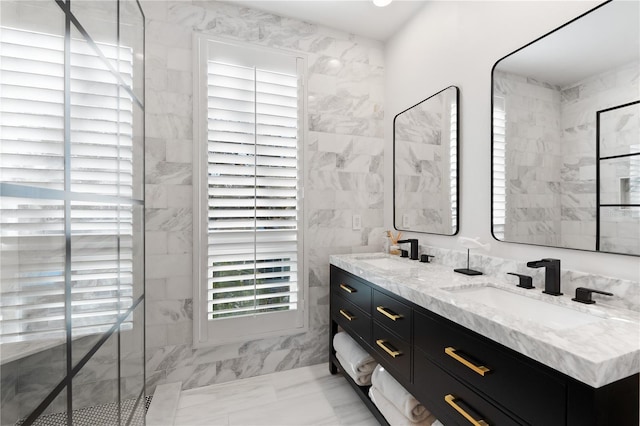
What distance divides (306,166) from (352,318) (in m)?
1.15

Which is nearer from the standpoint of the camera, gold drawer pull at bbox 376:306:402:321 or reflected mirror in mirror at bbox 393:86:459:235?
gold drawer pull at bbox 376:306:402:321

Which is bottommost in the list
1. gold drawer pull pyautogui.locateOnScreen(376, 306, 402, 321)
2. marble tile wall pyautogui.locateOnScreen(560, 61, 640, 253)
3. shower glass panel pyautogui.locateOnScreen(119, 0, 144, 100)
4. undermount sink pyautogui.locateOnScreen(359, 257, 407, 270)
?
gold drawer pull pyautogui.locateOnScreen(376, 306, 402, 321)

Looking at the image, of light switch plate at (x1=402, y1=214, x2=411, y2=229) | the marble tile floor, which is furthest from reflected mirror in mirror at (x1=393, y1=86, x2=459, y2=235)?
the marble tile floor

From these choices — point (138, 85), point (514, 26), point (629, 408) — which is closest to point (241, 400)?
point (629, 408)

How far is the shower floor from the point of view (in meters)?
0.83

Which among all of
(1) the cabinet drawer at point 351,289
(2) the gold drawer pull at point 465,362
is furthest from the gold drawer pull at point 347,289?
(2) the gold drawer pull at point 465,362

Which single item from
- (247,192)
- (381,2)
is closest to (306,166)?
(247,192)

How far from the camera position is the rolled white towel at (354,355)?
6.03 feet

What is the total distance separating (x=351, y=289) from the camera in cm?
194

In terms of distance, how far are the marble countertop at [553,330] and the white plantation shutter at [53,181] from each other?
49.6 inches

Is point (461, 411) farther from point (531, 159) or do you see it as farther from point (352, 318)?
point (531, 159)

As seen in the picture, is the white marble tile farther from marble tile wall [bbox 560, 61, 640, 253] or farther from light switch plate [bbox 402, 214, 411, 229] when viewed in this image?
marble tile wall [bbox 560, 61, 640, 253]

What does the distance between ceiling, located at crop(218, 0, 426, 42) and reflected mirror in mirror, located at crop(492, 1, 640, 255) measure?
1.00 m

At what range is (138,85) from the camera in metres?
1.73
